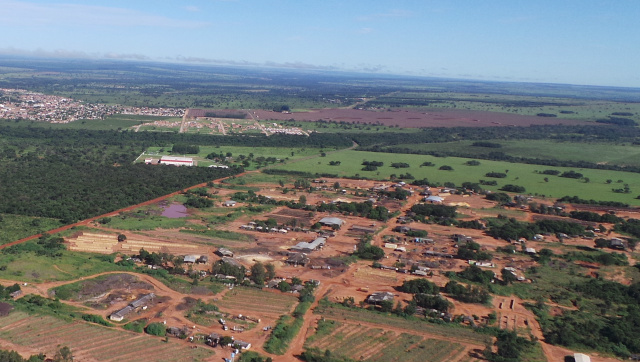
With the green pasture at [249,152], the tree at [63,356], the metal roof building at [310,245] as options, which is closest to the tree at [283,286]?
the metal roof building at [310,245]

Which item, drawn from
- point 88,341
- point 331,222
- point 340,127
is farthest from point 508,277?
point 340,127

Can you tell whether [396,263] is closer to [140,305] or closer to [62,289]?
[140,305]

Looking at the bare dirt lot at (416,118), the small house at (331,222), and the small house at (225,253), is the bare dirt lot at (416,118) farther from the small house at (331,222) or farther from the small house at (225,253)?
the small house at (225,253)

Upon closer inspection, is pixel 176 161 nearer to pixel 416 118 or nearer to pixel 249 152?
pixel 249 152

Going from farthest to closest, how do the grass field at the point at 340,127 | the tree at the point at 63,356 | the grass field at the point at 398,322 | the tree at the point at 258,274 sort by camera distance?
the grass field at the point at 340,127 → the tree at the point at 258,274 → the grass field at the point at 398,322 → the tree at the point at 63,356

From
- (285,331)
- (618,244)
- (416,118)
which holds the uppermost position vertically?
(416,118)
